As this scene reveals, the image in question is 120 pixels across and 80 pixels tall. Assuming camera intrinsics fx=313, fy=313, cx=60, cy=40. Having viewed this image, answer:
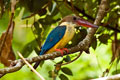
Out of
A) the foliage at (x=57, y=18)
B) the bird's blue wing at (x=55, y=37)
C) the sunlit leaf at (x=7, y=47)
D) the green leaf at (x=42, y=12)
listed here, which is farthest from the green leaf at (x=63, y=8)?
the sunlit leaf at (x=7, y=47)

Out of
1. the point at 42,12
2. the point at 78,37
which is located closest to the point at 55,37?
the point at 78,37

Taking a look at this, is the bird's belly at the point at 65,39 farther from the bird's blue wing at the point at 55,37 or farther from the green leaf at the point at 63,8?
the green leaf at the point at 63,8

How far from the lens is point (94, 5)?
10.5 ft

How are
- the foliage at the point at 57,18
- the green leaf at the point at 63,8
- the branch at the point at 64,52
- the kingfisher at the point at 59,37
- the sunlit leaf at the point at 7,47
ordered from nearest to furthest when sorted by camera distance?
1. the branch at the point at 64,52
2. the sunlit leaf at the point at 7,47
3. the kingfisher at the point at 59,37
4. the foliage at the point at 57,18
5. the green leaf at the point at 63,8

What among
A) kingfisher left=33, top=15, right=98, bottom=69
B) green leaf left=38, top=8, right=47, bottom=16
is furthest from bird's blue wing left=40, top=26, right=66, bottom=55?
green leaf left=38, top=8, right=47, bottom=16

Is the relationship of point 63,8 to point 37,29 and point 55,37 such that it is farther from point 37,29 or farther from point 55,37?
point 55,37

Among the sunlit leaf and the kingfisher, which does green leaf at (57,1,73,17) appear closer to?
the kingfisher

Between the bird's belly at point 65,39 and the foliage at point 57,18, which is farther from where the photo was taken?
the foliage at point 57,18

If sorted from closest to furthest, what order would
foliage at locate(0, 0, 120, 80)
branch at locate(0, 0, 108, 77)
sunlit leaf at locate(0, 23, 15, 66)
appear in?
branch at locate(0, 0, 108, 77)
sunlit leaf at locate(0, 23, 15, 66)
foliage at locate(0, 0, 120, 80)

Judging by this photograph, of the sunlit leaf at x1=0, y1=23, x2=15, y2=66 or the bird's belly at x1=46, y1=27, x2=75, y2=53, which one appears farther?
the bird's belly at x1=46, y1=27, x2=75, y2=53

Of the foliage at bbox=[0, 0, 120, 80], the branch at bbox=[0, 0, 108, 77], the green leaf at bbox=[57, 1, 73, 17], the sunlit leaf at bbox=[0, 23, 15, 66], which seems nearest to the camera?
the branch at bbox=[0, 0, 108, 77]

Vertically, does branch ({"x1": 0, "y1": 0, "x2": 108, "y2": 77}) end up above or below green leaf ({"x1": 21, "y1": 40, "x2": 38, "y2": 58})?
above

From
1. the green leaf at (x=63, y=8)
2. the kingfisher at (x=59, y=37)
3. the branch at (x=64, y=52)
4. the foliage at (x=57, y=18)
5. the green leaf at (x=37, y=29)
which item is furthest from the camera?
the green leaf at (x=63, y=8)

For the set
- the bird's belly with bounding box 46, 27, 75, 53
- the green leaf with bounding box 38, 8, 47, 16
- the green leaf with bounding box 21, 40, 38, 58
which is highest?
the green leaf with bounding box 38, 8, 47, 16
